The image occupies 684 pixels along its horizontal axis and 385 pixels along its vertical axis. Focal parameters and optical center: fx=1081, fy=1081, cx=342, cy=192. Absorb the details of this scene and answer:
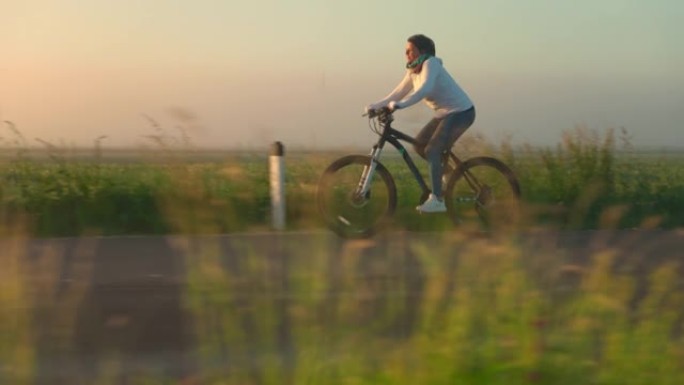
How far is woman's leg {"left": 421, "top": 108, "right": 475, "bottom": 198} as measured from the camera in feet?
33.8

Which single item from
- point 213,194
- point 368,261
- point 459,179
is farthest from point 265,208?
point 368,261

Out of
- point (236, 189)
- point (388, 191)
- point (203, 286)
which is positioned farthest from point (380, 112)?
point (203, 286)

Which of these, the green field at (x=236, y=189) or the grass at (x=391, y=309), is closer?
the grass at (x=391, y=309)

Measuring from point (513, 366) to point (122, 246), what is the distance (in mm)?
5361

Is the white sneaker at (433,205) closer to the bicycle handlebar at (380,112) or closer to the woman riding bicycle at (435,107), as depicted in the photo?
the woman riding bicycle at (435,107)

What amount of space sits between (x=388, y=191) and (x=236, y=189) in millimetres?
1932

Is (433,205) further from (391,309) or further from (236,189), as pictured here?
(391,309)

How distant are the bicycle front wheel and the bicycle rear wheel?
66 centimetres

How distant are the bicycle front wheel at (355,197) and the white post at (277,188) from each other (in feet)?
2.01

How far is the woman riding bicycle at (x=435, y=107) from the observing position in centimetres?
1027

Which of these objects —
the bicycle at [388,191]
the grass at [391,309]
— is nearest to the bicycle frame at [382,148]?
the bicycle at [388,191]


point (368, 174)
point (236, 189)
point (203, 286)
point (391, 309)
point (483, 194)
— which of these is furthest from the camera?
point (236, 189)

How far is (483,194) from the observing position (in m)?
10.6

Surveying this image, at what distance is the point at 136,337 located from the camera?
6523 millimetres
